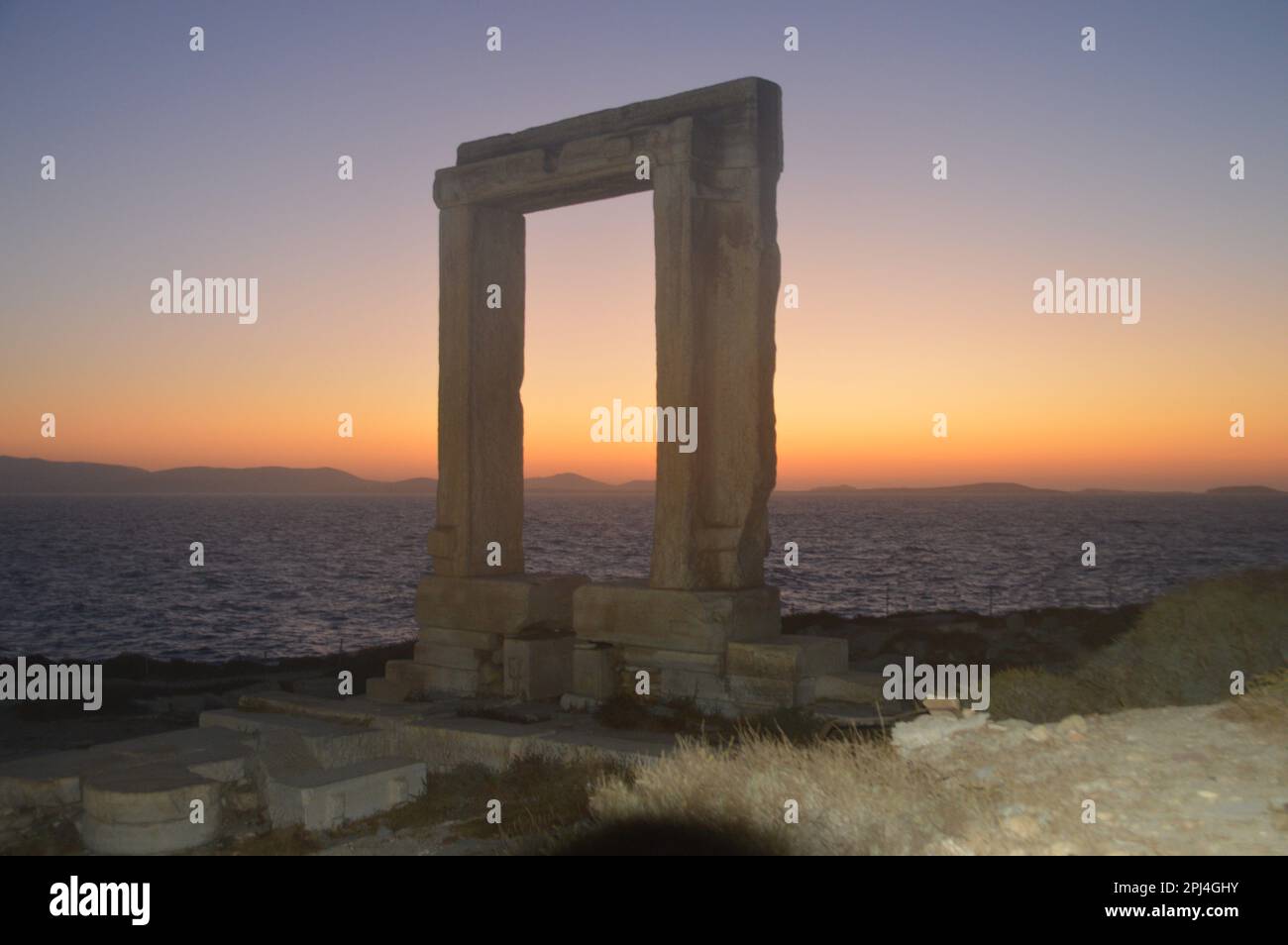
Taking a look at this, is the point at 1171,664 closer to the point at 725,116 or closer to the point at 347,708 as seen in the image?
the point at 725,116

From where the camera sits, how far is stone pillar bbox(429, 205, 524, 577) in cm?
1278

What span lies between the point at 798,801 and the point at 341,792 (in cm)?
403

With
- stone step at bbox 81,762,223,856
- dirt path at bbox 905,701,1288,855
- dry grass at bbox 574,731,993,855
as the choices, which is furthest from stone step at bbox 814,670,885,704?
stone step at bbox 81,762,223,856

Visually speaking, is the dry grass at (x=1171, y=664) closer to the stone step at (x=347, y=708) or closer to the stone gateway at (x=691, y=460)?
the stone gateway at (x=691, y=460)

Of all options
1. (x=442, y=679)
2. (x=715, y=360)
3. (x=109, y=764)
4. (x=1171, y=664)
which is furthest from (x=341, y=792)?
(x=1171, y=664)

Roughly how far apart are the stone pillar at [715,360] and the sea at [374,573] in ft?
20.7

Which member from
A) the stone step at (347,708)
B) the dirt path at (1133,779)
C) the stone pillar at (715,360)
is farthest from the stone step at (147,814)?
the dirt path at (1133,779)

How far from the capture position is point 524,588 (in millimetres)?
12117

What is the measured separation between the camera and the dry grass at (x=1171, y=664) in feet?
28.4

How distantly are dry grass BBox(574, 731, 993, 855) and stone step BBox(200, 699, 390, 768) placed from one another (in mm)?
4238

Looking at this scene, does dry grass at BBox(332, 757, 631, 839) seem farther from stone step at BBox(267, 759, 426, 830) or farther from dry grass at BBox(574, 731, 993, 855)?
dry grass at BBox(574, 731, 993, 855)

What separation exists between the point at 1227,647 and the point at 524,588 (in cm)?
679

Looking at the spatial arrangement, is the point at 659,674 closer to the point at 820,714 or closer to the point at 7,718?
the point at 820,714
